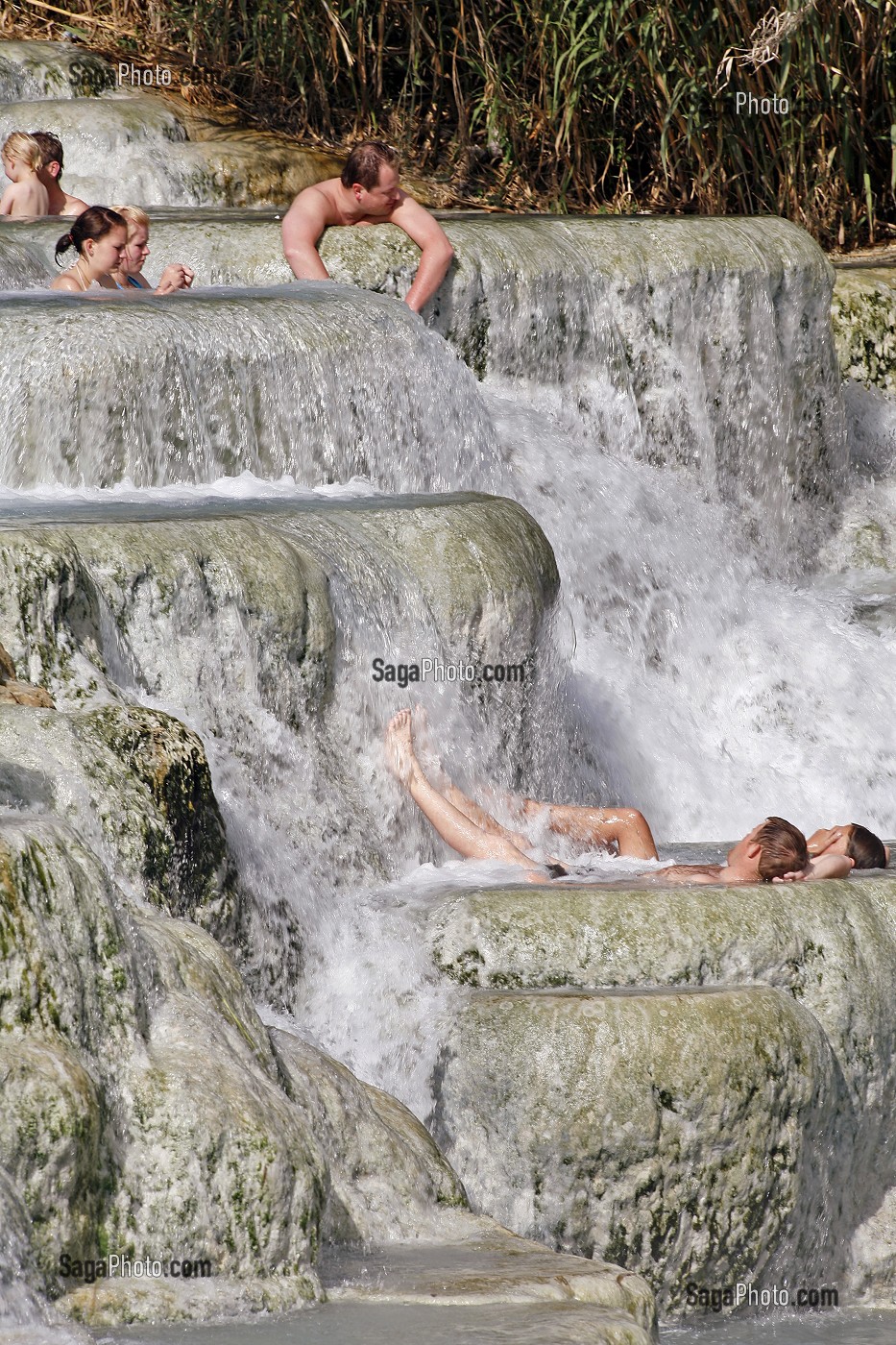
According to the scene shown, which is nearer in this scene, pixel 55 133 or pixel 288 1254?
pixel 288 1254

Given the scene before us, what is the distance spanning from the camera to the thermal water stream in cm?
538

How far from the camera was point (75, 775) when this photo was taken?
4590mm

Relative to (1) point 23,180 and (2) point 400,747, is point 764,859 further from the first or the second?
(1) point 23,180

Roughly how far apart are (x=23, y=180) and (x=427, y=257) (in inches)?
79.4

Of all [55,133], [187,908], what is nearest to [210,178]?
[55,133]

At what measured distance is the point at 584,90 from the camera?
37.5 ft

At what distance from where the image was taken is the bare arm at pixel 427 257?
27.9ft

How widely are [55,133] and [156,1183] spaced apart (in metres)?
8.06

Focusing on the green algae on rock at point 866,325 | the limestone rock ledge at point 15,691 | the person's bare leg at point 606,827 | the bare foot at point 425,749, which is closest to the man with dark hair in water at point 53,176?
the green algae on rock at point 866,325

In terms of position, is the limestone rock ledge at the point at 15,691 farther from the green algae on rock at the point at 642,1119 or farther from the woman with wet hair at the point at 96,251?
the woman with wet hair at the point at 96,251

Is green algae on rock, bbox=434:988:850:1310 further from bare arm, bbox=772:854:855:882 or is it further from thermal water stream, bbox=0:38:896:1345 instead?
bare arm, bbox=772:854:855:882

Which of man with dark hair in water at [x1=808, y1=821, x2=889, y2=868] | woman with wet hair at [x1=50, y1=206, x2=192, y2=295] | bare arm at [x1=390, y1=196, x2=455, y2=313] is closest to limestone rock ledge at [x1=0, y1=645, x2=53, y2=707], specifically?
man with dark hair in water at [x1=808, y1=821, x2=889, y2=868]

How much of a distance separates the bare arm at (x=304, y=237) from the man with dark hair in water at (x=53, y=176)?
113cm

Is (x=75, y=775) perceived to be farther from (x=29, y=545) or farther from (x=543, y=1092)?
(x=543, y=1092)
